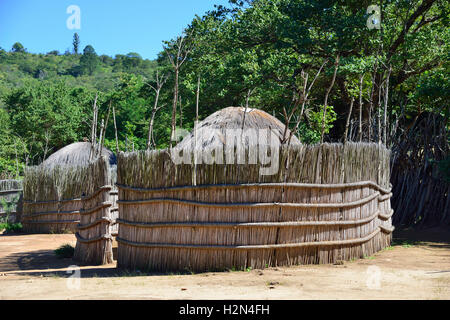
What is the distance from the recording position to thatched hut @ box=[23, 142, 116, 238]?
1227cm

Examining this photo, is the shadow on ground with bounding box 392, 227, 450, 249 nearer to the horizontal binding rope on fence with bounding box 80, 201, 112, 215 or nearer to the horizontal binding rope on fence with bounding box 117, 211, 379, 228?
the horizontal binding rope on fence with bounding box 117, 211, 379, 228

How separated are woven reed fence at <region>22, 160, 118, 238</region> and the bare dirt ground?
4675 millimetres

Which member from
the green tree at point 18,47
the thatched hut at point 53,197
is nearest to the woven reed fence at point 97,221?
the thatched hut at point 53,197

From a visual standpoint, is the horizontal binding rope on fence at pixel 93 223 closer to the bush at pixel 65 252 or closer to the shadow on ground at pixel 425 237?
the bush at pixel 65 252

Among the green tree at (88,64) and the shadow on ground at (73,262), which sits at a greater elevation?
the green tree at (88,64)

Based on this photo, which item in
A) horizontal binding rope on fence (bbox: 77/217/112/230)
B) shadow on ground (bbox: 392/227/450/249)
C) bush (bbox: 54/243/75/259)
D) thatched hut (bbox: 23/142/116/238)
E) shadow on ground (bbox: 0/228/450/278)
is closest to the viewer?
shadow on ground (bbox: 0/228/450/278)

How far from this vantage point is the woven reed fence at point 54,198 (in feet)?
40.2

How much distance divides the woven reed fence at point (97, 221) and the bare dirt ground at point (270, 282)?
1.43 feet

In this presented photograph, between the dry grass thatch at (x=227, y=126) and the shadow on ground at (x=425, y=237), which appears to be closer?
the shadow on ground at (x=425, y=237)

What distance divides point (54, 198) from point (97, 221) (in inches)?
210

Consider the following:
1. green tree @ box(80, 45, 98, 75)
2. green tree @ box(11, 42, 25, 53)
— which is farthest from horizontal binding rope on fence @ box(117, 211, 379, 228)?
green tree @ box(11, 42, 25, 53)

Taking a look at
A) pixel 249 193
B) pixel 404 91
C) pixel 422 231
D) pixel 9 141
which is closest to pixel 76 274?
pixel 249 193

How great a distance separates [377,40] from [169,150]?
6096 millimetres

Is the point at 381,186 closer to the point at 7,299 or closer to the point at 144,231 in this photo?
the point at 144,231
